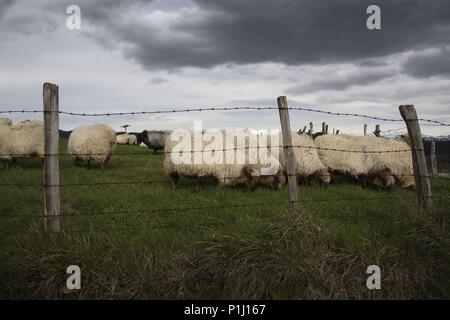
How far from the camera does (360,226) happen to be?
19.1ft

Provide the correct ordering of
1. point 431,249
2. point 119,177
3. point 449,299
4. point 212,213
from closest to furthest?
point 449,299 < point 431,249 < point 212,213 < point 119,177

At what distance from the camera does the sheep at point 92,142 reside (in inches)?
563

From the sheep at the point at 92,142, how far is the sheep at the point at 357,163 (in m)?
7.45

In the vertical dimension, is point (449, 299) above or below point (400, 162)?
below

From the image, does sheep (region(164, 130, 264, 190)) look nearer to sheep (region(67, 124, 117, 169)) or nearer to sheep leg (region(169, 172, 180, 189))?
sheep leg (region(169, 172, 180, 189))

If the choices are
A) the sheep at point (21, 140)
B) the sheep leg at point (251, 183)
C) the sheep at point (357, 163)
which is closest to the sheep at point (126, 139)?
the sheep at point (21, 140)

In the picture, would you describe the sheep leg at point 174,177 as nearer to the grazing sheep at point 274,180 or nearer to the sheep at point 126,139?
the grazing sheep at point 274,180

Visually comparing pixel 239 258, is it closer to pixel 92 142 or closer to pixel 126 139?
pixel 92 142

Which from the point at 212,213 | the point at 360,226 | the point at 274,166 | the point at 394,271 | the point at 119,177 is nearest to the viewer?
the point at 394,271
